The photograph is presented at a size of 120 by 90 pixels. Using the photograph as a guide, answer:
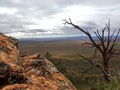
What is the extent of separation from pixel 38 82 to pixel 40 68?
3.29 feet

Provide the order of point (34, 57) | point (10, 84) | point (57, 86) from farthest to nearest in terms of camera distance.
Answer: point (34, 57) → point (57, 86) → point (10, 84)

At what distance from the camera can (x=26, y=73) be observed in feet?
29.2

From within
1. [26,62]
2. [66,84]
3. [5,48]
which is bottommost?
[66,84]

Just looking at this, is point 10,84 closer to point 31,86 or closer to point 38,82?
point 31,86

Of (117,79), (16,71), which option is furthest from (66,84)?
(16,71)

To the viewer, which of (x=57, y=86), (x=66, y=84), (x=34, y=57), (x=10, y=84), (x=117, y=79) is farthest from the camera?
(x=34, y=57)

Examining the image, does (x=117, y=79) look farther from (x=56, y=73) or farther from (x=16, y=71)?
(x=16, y=71)

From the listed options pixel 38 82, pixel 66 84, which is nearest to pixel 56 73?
pixel 66 84

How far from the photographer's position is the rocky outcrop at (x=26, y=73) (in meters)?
7.06

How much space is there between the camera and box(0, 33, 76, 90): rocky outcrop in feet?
23.2

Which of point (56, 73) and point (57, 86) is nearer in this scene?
point (57, 86)

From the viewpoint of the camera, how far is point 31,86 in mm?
7203

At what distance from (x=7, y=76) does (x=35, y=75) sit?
2014 millimetres

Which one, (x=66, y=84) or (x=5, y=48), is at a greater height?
(x=5, y=48)
